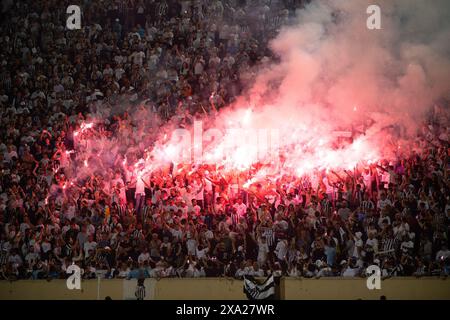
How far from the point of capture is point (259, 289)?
9656mm

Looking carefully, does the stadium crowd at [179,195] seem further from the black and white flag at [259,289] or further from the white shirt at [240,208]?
the black and white flag at [259,289]

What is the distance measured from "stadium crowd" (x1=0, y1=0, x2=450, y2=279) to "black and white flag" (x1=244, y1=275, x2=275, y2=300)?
0.25 m

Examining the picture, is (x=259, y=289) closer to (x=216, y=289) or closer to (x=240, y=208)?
(x=216, y=289)

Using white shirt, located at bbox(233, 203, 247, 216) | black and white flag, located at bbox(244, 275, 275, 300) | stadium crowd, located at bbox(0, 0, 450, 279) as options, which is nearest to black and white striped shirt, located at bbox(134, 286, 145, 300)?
stadium crowd, located at bbox(0, 0, 450, 279)

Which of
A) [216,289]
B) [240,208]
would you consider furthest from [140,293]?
[240,208]

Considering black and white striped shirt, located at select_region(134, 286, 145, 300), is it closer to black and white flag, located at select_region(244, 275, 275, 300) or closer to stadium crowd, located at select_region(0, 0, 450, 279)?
stadium crowd, located at select_region(0, 0, 450, 279)

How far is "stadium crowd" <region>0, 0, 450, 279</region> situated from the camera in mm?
10227

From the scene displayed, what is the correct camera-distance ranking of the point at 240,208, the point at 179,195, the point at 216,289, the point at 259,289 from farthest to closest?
the point at 179,195 → the point at 240,208 → the point at 216,289 → the point at 259,289

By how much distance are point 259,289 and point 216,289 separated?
1.97ft

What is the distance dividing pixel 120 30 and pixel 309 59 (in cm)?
447

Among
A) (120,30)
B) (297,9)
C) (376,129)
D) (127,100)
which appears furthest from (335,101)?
(120,30)
